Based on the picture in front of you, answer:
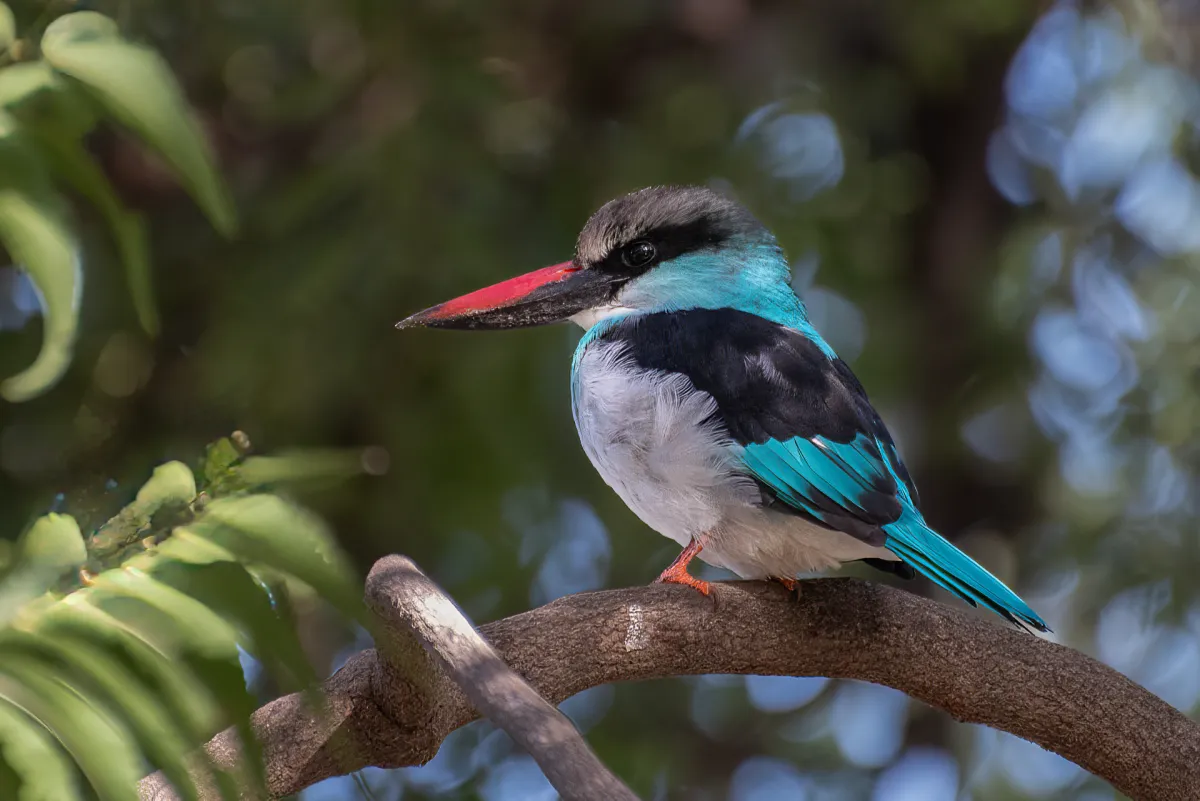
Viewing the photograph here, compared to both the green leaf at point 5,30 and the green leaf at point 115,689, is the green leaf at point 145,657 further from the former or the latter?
the green leaf at point 5,30

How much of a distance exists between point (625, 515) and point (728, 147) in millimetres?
1057

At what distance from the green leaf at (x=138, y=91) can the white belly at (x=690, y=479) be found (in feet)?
2.88

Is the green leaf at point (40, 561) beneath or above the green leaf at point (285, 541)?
above

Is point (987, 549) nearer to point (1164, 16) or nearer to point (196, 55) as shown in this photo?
point (1164, 16)

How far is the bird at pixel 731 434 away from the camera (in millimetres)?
2213

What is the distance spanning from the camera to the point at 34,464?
3586mm

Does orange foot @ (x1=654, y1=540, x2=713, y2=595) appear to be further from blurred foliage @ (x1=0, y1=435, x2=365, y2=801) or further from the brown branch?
blurred foliage @ (x1=0, y1=435, x2=365, y2=801)

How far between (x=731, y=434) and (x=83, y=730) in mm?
1246

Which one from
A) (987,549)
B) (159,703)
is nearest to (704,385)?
(159,703)

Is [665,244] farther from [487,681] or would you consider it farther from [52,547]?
[52,547]

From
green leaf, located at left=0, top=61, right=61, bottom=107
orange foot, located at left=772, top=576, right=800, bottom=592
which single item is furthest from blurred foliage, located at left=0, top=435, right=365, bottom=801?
orange foot, located at left=772, top=576, right=800, bottom=592

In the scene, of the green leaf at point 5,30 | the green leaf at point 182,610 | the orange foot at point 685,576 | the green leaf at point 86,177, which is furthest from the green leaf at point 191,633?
the orange foot at point 685,576

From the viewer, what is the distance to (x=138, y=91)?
1.54 metres

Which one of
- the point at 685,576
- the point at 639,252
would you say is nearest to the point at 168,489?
the point at 685,576
